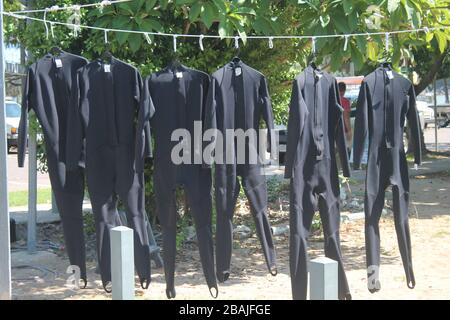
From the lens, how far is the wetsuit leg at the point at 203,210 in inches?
198

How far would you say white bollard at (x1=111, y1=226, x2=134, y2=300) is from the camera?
3918 millimetres

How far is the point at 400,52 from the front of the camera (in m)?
6.19

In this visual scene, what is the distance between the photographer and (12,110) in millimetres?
22594

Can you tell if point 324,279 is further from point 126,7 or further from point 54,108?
point 126,7

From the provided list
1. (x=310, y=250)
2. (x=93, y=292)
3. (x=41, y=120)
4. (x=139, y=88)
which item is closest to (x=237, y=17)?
(x=139, y=88)

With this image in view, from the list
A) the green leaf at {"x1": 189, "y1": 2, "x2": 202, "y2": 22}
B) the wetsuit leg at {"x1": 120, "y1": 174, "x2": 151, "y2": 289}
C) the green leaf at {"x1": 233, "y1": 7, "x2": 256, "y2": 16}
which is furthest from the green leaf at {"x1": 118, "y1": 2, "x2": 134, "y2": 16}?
the wetsuit leg at {"x1": 120, "y1": 174, "x2": 151, "y2": 289}

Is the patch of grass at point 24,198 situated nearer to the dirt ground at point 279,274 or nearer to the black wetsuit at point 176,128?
the dirt ground at point 279,274

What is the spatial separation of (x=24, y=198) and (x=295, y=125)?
8368mm

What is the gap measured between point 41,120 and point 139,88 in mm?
794

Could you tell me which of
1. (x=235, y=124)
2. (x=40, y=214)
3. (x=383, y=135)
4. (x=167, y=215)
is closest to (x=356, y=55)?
(x=383, y=135)

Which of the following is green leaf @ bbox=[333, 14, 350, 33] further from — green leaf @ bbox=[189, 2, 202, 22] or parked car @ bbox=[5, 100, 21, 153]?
parked car @ bbox=[5, 100, 21, 153]

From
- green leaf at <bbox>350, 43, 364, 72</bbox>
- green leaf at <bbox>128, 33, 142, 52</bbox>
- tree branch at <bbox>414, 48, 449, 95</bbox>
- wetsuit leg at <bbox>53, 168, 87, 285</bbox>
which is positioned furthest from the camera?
tree branch at <bbox>414, 48, 449, 95</bbox>

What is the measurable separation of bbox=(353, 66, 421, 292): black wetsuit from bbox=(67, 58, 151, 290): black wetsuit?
1.70 metres

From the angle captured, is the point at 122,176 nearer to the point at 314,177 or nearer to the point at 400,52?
the point at 314,177
